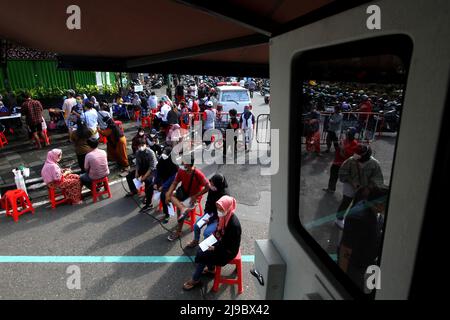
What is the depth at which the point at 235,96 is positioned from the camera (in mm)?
13547

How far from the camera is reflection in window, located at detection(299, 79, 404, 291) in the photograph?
1384 millimetres

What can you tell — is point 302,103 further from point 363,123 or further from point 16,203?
point 16,203

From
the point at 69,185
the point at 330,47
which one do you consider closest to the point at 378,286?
the point at 330,47

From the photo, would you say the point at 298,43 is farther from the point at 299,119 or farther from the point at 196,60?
the point at 196,60

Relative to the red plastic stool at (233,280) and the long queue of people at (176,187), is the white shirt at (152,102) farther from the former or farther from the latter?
the red plastic stool at (233,280)

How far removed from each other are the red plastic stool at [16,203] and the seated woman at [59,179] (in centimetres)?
49

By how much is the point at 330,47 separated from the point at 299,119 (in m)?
0.48

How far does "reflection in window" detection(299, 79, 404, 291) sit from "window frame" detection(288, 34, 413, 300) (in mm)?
34

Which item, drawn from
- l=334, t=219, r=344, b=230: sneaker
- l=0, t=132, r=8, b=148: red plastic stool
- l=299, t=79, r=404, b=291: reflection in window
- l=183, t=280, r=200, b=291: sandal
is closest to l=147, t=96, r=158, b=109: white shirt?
l=0, t=132, r=8, b=148: red plastic stool

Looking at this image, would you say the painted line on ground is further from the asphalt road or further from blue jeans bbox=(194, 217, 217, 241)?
blue jeans bbox=(194, 217, 217, 241)

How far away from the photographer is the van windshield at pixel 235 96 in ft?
44.3

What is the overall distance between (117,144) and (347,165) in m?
7.27

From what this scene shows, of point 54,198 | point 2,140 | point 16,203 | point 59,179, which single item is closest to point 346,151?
point 59,179
